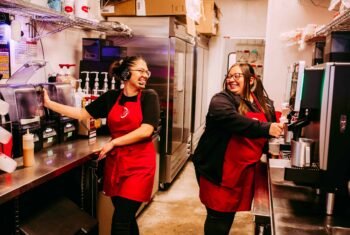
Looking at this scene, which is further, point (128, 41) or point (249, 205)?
point (128, 41)

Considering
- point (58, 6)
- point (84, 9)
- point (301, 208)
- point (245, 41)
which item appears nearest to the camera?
point (301, 208)

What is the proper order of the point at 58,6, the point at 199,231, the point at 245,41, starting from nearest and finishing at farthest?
the point at 58,6 < the point at 199,231 < the point at 245,41

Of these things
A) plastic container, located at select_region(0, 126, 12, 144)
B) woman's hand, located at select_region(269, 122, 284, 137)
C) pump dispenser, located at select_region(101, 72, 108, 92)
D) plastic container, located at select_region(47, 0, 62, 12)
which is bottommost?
plastic container, located at select_region(0, 126, 12, 144)

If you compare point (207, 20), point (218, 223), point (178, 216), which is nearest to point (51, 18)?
point (218, 223)

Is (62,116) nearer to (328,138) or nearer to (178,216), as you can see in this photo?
(178,216)

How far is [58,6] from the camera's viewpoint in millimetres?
2918

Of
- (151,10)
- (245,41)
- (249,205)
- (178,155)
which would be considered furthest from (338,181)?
(245,41)

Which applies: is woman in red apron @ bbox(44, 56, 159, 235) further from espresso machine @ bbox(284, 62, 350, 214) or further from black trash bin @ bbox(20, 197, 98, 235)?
espresso machine @ bbox(284, 62, 350, 214)

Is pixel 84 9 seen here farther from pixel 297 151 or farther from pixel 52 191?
pixel 297 151

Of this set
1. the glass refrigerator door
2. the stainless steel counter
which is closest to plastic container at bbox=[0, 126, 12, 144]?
the stainless steel counter

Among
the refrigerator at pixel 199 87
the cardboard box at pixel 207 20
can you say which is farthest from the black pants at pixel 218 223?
the cardboard box at pixel 207 20

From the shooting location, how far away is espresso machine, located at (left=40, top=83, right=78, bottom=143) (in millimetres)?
2742

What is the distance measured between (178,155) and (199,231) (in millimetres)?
1560

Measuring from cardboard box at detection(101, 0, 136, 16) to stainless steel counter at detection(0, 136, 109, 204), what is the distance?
1713 mm
